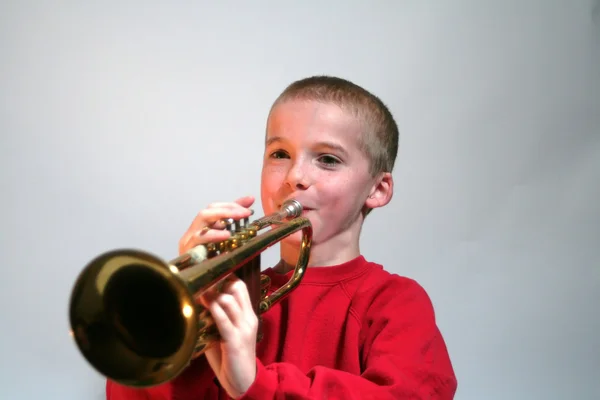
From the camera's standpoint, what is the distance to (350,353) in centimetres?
83

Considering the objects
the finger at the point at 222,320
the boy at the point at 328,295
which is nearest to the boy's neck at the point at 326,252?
the boy at the point at 328,295

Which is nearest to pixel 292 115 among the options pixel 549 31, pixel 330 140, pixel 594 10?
pixel 330 140

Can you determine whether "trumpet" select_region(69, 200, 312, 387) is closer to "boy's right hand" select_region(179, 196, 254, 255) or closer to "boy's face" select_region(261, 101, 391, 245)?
"boy's right hand" select_region(179, 196, 254, 255)

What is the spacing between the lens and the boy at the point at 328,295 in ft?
2.22

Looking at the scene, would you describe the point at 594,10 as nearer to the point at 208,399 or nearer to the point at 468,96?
the point at 468,96

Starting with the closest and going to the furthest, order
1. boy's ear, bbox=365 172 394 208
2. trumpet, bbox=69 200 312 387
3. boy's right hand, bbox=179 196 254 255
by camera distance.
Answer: trumpet, bbox=69 200 312 387 < boy's right hand, bbox=179 196 254 255 < boy's ear, bbox=365 172 394 208

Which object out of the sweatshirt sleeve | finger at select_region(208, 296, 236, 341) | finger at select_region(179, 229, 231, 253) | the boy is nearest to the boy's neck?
the boy

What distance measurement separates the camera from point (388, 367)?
0.71m

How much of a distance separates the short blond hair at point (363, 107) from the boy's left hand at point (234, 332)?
462mm

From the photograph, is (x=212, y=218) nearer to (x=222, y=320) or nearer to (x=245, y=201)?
(x=245, y=201)

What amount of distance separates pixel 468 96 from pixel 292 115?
0.61 meters

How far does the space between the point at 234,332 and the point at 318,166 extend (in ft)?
1.35

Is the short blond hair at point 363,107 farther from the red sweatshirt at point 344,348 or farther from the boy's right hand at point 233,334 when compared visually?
the boy's right hand at point 233,334

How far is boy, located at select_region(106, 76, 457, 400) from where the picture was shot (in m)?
0.68
